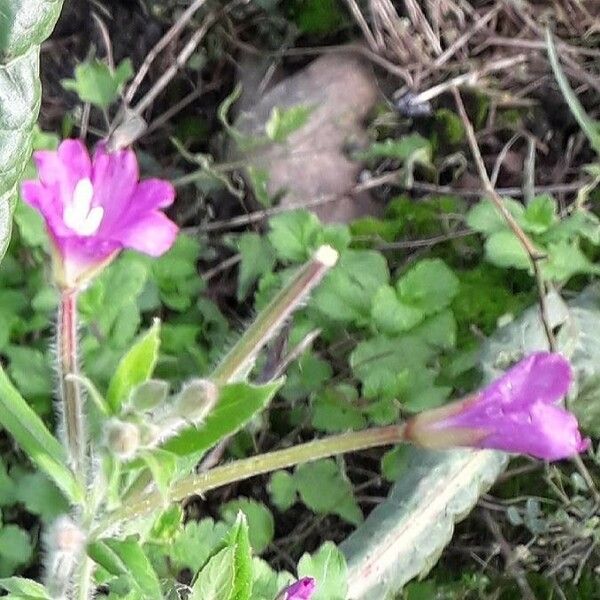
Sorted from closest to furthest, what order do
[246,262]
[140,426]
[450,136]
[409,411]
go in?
1. [140,426]
2. [409,411]
3. [246,262]
4. [450,136]

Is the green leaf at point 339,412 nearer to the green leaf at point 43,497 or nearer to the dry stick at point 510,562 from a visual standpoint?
the dry stick at point 510,562

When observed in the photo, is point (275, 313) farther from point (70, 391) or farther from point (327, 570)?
point (327, 570)

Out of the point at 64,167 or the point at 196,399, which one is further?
the point at 64,167

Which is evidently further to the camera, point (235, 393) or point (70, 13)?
point (70, 13)

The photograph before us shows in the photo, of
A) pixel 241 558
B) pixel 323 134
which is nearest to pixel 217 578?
pixel 241 558

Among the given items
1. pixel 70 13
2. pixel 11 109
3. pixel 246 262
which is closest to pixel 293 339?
pixel 246 262

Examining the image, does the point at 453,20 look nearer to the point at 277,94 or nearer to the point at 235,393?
the point at 277,94
